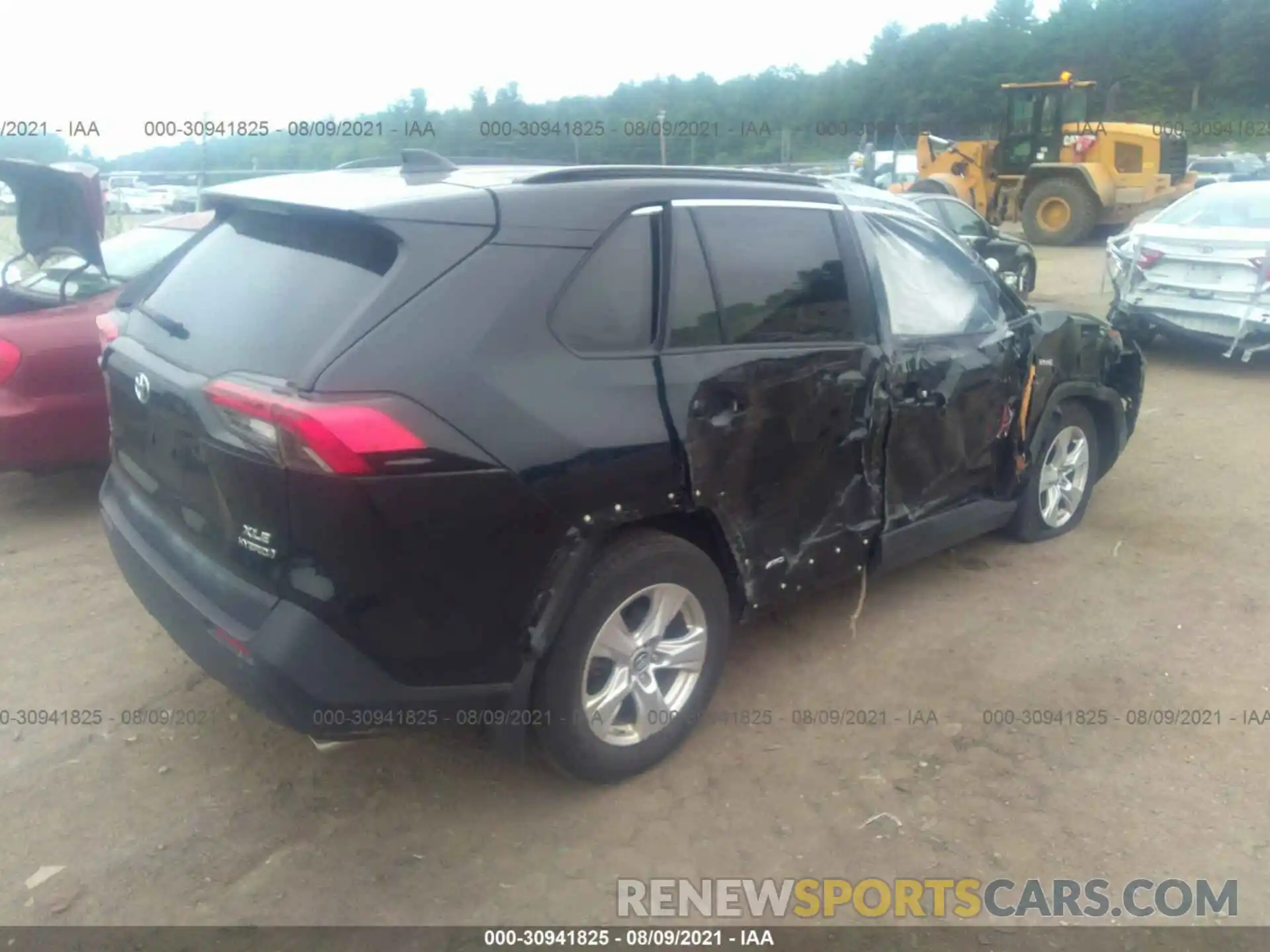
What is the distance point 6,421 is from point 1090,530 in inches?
213

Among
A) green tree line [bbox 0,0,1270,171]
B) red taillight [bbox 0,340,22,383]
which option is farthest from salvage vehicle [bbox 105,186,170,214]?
red taillight [bbox 0,340,22,383]

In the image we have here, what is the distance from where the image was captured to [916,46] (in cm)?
3750

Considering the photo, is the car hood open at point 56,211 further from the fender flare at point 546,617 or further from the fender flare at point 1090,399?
the fender flare at point 1090,399

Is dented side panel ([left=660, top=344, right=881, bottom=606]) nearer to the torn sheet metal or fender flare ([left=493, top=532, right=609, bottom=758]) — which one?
the torn sheet metal

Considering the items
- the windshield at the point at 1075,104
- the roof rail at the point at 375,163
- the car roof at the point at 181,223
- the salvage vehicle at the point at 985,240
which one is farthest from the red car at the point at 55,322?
the windshield at the point at 1075,104

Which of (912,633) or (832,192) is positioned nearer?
(832,192)

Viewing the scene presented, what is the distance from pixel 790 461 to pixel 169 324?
2.01 metres

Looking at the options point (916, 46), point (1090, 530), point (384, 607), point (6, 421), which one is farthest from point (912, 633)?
point (916, 46)

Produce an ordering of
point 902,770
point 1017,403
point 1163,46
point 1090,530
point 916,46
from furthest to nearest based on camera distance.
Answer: point 1163,46, point 916,46, point 1090,530, point 1017,403, point 902,770

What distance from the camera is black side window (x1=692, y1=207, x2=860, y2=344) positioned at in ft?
10.6

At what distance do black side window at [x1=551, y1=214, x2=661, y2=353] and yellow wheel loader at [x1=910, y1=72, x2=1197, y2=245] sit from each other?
1594 cm

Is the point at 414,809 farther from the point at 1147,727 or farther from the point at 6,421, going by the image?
the point at 6,421

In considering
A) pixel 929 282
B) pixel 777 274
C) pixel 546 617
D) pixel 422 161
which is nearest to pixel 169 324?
pixel 422 161

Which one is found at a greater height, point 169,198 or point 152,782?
point 169,198
